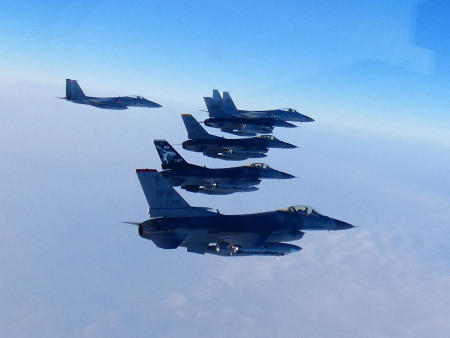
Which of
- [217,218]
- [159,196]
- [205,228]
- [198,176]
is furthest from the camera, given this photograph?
[198,176]

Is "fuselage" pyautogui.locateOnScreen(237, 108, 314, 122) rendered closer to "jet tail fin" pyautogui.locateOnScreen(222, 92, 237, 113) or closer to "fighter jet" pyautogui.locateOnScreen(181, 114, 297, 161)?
"jet tail fin" pyautogui.locateOnScreen(222, 92, 237, 113)

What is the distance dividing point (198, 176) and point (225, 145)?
301 inches

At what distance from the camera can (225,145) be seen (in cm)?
2977

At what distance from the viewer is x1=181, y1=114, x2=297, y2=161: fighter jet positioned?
2922 cm

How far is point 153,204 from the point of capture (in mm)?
12930

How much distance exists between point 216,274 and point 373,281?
28.0m

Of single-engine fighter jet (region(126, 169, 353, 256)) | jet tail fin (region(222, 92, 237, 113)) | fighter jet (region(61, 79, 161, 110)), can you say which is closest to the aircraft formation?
single-engine fighter jet (region(126, 169, 353, 256))

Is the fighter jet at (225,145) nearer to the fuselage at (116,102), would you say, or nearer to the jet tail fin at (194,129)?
the jet tail fin at (194,129)

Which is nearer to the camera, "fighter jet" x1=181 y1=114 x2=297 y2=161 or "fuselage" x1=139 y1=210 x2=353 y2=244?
"fuselage" x1=139 y1=210 x2=353 y2=244

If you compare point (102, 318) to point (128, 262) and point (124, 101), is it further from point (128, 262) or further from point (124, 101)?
point (124, 101)

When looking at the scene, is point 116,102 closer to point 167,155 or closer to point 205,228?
point 167,155

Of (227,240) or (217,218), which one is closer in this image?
(227,240)

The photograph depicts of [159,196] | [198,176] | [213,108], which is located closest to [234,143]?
[198,176]

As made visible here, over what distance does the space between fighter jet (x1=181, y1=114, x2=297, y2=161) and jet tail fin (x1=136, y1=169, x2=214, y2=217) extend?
52.0 feet
